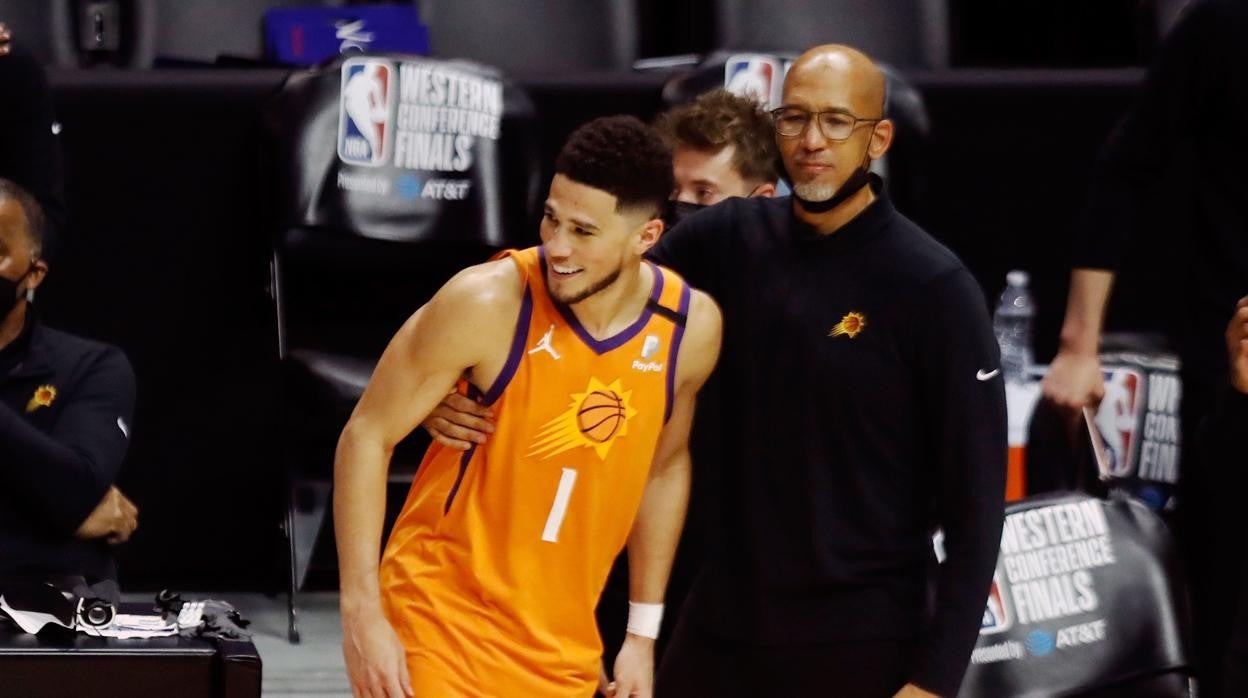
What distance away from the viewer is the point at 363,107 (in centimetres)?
511

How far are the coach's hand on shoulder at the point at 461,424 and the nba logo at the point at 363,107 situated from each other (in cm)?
232

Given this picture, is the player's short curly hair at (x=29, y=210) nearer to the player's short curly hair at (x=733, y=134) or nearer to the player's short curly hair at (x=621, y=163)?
the player's short curly hair at (x=733, y=134)

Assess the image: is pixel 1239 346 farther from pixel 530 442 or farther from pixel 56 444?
pixel 56 444

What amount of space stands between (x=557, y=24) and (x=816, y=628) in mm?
3483

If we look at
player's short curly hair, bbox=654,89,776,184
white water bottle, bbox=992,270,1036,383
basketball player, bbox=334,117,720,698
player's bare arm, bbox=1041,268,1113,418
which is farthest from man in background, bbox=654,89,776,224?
white water bottle, bbox=992,270,1036,383

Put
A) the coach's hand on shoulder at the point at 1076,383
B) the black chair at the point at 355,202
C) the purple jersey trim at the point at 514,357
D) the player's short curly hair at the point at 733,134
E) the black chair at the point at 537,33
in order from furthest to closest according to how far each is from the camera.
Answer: the black chair at the point at 537,33 < the black chair at the point at 355,202 < the player's short curly hair at the point at 733,134 < the coach's hand on shoulder at the point at 1076,383 < the purple jersey trim at the point at 514,357

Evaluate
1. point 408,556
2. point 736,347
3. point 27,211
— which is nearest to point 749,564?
point 736,347

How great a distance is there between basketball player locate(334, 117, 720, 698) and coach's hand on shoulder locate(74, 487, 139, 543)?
46.2 inches

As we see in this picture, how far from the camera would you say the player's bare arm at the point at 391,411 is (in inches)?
111

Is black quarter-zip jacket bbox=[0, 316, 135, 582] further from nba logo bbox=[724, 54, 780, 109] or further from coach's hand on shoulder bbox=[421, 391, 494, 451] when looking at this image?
nba logo bbox=[724, 54, 780, 109]

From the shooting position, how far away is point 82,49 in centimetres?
579

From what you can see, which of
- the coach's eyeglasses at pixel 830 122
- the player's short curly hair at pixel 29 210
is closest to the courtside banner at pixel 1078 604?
the coach's eyeglasses at pixel 830 122

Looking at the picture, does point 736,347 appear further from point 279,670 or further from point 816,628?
point 279,670

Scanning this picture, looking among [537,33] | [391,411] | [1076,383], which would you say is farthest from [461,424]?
[537,33]
